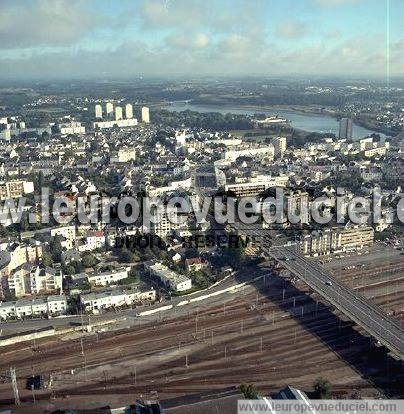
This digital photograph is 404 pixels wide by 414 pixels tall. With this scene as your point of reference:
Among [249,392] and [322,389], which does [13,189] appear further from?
[322,389]

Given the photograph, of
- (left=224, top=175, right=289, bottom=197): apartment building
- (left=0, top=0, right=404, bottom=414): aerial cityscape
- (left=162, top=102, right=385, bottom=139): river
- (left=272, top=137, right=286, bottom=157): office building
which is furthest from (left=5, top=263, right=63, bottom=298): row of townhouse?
(left=162, top=102, right=385, bottom=139): river

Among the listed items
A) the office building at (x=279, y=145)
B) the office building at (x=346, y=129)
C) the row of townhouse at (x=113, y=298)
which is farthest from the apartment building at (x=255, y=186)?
the office building at (x=346, y=129)

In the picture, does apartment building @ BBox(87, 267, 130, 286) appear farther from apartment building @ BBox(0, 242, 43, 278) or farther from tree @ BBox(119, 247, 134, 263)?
apartment building @ BBox(0, 242, 43, 278)

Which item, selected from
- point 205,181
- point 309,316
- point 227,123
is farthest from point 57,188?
point 227,123

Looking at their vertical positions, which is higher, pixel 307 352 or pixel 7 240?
pixel 7 240

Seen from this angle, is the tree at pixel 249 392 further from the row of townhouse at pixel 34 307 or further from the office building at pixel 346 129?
the office building at pixel 346 129

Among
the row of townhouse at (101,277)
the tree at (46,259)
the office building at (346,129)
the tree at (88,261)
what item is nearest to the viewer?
the row of townhouse at (101,277)

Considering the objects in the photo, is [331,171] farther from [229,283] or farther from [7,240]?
[7,240]
